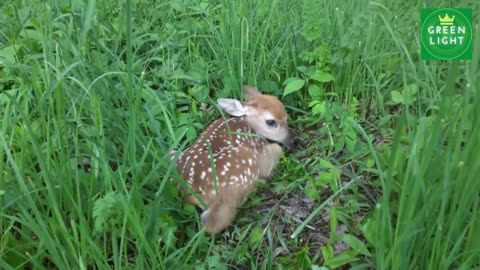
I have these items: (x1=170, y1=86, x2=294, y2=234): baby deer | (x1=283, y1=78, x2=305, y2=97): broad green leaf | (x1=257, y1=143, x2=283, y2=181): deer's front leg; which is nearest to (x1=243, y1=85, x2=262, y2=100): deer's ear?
(x1=170, y1=86, x2=294, y2=234): baby deer

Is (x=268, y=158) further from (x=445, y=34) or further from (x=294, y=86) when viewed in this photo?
(x=445, y=34)

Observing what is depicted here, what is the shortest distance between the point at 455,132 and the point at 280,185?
3.38ft

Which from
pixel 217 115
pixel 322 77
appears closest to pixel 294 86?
pixel 322 77

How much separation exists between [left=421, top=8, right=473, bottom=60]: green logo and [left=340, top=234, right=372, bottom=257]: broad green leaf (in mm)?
843

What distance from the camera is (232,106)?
137 inches

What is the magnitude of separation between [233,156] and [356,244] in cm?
82

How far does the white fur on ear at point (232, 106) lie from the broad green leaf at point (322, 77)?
434 mm

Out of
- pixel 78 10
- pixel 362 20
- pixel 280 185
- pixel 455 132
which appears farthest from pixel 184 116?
pixel 455 132

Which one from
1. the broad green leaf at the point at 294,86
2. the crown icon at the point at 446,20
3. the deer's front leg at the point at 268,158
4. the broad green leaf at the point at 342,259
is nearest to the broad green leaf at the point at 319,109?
the broad green leaf at the point at 294,86

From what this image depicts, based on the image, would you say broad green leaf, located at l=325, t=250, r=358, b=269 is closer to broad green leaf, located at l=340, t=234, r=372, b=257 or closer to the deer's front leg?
broad green leaf, located at l=340, t=234, r=372, b=257

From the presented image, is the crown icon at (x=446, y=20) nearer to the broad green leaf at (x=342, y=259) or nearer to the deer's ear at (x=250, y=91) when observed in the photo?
the broad green leaf at (x=342, y=259)

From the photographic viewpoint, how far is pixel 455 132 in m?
2.23

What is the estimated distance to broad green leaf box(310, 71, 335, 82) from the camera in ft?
11.3

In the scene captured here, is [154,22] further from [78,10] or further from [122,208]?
[122,208]
